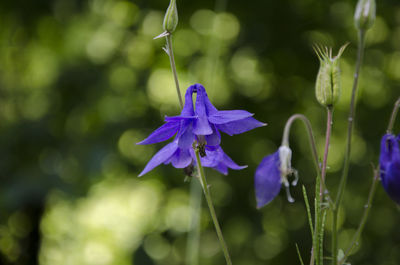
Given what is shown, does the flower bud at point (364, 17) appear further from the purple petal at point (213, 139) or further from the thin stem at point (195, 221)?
the thin stem at point (195, 221)

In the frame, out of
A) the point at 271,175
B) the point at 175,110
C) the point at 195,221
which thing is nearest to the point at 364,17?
the point at 271,175

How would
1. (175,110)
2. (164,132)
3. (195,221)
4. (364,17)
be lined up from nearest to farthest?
(364,17)
(164,132)
(195,221)
(175,110)

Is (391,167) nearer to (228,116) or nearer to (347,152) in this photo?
(347,152)

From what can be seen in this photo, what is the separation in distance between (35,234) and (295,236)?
4.06 ft

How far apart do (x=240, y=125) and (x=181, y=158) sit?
3.7 inches

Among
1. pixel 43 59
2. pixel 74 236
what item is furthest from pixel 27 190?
pixel 43 59

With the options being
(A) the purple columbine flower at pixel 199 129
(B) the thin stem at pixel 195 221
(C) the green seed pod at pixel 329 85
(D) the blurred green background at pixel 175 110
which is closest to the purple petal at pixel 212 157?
(A) the purple columbine flower at pixel 199 129

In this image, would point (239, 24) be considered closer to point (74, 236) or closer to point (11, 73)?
point (11, 73)

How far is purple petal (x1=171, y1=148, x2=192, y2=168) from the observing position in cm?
56

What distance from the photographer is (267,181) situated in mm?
491

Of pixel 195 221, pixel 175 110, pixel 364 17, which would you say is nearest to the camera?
pixel 364 17

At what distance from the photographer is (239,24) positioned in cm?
175

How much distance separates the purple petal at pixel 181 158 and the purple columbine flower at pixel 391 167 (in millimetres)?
224

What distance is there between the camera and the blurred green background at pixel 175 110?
1.74m
